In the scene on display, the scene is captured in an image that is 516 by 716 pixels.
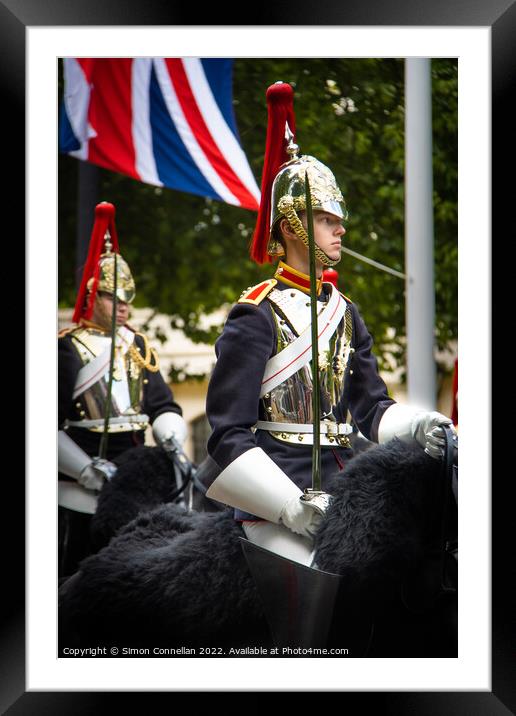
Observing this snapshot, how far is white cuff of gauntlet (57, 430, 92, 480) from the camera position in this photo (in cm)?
546

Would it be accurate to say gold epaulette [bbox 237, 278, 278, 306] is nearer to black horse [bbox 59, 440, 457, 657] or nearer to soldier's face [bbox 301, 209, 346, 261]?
soldier's face [bbox 301, 209, 346, 261]

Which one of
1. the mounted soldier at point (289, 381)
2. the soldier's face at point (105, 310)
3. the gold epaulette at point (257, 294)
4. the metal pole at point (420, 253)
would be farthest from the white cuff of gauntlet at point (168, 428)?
the gold epaulette at point (257, 294)

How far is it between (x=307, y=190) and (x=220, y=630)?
1.58 meters

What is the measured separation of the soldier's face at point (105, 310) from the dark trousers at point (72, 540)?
134cm

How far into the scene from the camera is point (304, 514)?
158 inches

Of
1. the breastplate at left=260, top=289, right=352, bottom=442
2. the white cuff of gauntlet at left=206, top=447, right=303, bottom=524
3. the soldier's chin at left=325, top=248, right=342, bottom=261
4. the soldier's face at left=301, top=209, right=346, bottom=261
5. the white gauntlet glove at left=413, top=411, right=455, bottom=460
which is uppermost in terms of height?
the soldier's face at left=301, top=209, right=346, bottom=261

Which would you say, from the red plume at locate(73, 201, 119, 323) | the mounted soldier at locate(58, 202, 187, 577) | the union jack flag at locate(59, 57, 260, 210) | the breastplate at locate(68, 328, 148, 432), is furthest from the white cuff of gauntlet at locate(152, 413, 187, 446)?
the union jack flag at locate(59, 57, 260, 210)

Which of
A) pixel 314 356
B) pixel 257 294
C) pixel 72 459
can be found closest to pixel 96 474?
pixel 72 459

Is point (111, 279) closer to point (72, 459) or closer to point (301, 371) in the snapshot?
point (72, 459)

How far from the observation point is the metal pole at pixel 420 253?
6.32 m

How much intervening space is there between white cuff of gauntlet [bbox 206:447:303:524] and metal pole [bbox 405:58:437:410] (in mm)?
2531

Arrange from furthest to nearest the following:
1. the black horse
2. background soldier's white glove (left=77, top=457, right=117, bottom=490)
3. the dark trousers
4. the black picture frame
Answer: background soldier's white glove (left=77, top=457, right=117, bottom=490) < the dark trousers < the black picture frame < the black horse
